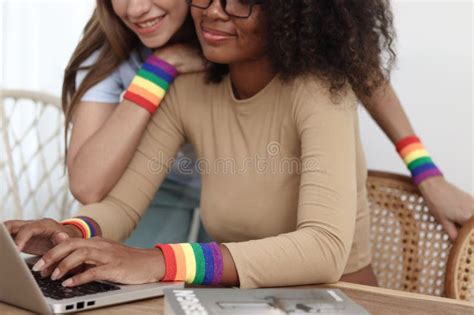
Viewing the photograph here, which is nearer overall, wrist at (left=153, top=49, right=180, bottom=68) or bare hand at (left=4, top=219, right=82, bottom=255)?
bare hand at (left=4, top=219, right=82, bottom=255)

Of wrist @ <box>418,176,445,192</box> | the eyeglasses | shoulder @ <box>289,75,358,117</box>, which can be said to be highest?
the eyeglasses

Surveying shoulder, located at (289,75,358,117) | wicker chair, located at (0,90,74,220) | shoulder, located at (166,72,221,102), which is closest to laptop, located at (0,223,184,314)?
shoulder, located at (289,75,358,117)

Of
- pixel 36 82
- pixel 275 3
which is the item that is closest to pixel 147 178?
pixel 275 3

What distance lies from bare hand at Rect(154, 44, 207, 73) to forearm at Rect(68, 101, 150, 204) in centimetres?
11

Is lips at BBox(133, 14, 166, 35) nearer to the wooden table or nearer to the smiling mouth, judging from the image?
the smiling mouth

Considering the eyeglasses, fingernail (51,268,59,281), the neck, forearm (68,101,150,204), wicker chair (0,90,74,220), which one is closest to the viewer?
fingernail (51,268,59,281)

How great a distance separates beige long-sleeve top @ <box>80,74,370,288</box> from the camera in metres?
1.12

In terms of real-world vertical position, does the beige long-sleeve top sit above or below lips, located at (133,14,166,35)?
below

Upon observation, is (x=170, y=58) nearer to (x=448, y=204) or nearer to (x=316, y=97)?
(x=316, y=97)

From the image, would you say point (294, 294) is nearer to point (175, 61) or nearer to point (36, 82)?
point (175, 61)

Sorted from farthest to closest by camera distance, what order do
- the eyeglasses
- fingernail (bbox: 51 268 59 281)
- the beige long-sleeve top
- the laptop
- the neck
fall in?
the neck, the eyeglasses, the beige long-sleeve top, fingernail (bbox: 51 268 59 281), the laptop

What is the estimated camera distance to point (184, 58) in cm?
149

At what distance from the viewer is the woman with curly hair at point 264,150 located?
1073mm

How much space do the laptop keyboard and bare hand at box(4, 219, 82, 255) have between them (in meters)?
0.12
